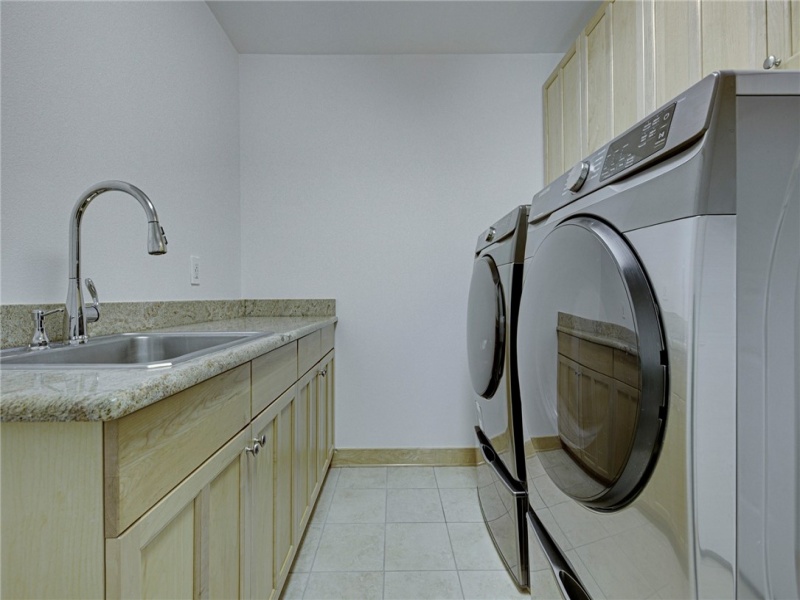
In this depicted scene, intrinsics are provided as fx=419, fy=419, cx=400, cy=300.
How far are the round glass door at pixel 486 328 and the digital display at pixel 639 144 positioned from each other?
0.74m

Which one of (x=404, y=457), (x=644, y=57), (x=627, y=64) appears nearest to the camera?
(x=644, y=57)

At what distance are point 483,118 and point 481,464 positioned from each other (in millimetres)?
1924

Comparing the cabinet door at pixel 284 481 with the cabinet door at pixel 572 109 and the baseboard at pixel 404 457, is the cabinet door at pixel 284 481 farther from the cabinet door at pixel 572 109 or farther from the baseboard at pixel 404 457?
the cabinet door at pixel 572 109

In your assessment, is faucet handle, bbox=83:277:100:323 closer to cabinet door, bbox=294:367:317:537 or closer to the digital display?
cabinet door, bbox=294:367:317:537

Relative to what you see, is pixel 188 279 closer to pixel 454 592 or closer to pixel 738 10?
pixel 454 592

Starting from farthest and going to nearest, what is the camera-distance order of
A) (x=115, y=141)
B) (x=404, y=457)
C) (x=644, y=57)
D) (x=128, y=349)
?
(x=404, y=457) < (x=644, y=57) < (x=115, y=141) < (x=128, y=349)

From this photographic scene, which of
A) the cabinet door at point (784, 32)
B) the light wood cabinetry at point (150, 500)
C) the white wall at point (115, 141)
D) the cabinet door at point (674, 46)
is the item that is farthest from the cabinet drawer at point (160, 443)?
the cabinet door at point (674, 46)

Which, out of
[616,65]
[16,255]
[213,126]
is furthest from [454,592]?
[213,126]

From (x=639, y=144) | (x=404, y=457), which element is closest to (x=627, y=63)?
(x=639, y=144)

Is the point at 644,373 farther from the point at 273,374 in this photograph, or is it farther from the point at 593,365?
the point at 273,374

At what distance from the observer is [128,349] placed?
128 centimetres

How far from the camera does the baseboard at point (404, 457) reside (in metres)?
2.48

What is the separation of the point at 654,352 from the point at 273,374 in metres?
0.97

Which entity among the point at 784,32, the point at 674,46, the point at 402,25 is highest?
the point at 402,25
